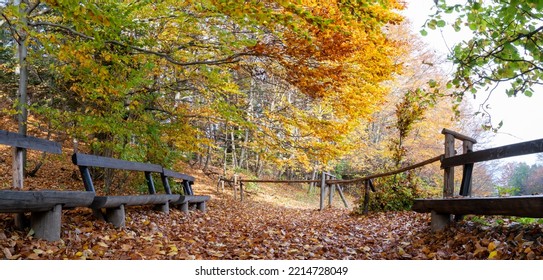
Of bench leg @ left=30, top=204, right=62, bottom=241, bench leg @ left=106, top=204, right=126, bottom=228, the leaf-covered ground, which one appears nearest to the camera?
the leaf-covered ground

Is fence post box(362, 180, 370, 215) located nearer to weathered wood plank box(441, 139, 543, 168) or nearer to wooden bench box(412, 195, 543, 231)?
wooden bench box(412, 195, 543, 231)

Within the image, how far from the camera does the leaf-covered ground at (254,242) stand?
359 centimetres

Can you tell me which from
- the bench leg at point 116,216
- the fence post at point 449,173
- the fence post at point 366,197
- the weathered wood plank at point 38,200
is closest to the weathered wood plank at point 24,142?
the weathered wood plank at point 38,200

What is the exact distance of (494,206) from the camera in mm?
3436

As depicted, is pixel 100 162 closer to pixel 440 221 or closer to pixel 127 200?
pixel 127 200

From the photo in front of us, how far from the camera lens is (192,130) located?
9930mm

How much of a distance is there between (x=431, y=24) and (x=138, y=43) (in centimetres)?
531

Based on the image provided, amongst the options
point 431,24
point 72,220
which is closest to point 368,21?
point 431,24

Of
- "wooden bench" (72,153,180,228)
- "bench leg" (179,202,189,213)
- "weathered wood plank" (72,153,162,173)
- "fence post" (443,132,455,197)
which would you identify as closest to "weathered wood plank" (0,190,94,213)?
"wooden bench" (72,153,180,228)

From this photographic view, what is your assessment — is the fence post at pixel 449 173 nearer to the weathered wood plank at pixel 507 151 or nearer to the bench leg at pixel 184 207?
the weathered wood plank at pixel 507 151

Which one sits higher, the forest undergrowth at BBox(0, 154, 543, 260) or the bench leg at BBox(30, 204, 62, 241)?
the bench leg at BBox(30, 204, 62, 241)

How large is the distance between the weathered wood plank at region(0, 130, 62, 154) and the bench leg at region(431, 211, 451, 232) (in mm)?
4246

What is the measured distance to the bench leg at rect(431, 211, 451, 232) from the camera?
501 cm

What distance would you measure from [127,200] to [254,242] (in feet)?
5.39
